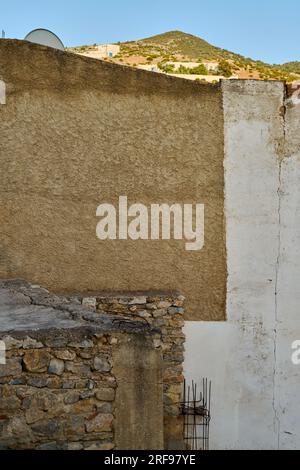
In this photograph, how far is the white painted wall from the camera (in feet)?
24.7

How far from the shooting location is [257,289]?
7625 mm

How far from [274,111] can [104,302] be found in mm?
3678

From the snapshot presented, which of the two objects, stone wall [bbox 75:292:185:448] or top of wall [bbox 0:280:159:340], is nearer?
top of wall [bbox 0:280:159:340]

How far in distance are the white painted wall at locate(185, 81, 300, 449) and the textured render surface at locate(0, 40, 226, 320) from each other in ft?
0.77

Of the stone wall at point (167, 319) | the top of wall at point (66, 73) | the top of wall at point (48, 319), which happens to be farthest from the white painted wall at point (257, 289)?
the top of wall at point (48, 319)

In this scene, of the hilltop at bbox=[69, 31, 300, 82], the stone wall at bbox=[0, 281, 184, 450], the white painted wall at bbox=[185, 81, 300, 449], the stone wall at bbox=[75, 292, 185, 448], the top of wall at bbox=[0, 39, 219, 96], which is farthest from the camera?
the hilltop at bbox=[69, 31, 300, 82]

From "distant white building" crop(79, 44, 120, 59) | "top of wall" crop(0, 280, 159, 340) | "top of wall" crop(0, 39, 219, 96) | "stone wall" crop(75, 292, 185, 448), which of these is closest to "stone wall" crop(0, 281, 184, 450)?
"top of wall" crop(0, 280, 159, 340)

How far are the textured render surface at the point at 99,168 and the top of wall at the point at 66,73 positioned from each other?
0.01 meters

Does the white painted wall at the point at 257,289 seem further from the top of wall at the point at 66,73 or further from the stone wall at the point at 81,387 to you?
the stone wall at the point at 81,387

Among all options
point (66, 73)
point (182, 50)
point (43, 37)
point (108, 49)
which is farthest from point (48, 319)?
Result: point (182, 50)

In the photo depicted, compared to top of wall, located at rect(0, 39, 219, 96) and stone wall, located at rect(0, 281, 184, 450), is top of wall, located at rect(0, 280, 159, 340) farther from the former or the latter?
top of wall, located at rect(0, 39, 219, 96)

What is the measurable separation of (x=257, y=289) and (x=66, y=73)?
411cm

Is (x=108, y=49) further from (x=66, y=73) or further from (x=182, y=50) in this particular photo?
(x=66, y=73)

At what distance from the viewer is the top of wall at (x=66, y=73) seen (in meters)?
7.38
